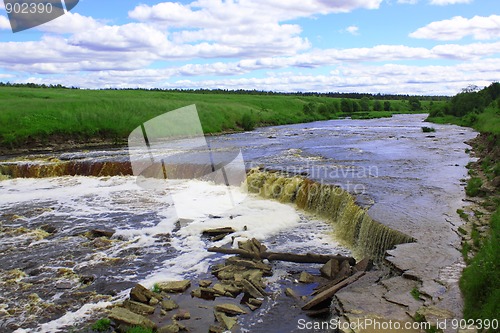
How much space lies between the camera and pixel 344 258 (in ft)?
41.6

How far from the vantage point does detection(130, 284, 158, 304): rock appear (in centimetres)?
→ 1096

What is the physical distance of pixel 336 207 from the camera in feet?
58.7

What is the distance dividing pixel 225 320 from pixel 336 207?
30.0 ft

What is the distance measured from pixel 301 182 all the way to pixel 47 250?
11360 mm

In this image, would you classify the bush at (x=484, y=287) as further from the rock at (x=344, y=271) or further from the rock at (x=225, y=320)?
the rock at (x=225, y=320)

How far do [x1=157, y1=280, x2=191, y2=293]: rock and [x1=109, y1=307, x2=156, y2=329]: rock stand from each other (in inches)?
65.8

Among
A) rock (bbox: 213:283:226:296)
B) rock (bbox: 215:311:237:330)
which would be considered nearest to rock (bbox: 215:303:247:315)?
rock (bbox: 215:311:237:330)

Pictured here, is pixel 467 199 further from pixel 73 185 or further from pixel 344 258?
pixel 73 185

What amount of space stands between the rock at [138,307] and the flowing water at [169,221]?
81 cm

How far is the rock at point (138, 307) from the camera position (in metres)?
10.4

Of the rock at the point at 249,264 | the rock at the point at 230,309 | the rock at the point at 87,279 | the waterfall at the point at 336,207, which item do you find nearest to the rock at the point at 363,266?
the waterfall at the point at 336,207

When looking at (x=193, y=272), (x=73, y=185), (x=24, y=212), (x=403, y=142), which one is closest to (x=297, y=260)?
(x=193, y=272)

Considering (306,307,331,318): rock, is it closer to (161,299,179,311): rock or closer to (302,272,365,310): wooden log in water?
(302,272,365,310): wooden log in water

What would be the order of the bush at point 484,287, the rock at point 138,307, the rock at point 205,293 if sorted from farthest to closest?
the rock at point 205,293 → the rock at point 138,307 → the bush at point 484,287
